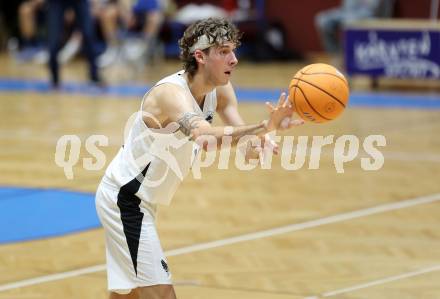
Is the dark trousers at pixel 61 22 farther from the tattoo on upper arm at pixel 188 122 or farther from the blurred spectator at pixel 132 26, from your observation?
the tattoo on upper arm at pixel 188 122

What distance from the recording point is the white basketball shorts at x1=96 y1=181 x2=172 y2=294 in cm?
478

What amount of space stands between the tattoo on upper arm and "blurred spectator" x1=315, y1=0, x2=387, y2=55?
12.0 meters

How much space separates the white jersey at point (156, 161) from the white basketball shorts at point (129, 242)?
1.9 inches

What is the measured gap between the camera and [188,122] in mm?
4633

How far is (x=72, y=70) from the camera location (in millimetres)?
20688

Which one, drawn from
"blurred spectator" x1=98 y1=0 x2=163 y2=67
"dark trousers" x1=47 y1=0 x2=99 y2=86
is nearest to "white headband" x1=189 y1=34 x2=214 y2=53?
"dark trousers" x1=47 y1=0 x2=99 y2=86

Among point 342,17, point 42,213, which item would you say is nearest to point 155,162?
point 42,213

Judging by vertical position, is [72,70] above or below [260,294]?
below

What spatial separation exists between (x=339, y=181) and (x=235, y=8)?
42.2 ft

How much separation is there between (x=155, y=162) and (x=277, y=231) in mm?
2702

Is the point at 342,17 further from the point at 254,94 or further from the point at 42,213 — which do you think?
the point at 42,213

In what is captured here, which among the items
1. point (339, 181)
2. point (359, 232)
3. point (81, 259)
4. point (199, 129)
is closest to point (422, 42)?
point (339, 181)

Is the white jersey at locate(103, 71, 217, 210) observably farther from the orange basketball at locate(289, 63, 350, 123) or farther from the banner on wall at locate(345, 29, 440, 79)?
the banner on wall at locate(345, 29, 440, 79)

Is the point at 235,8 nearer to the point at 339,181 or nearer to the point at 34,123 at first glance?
the point at 34,123
